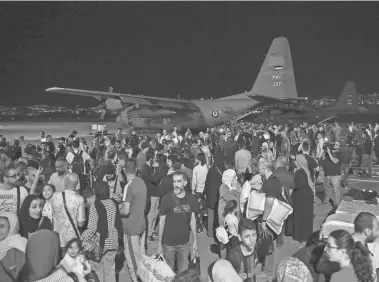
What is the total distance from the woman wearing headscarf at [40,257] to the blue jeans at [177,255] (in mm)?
1682

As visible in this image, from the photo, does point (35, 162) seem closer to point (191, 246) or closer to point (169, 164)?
point (169, 164)

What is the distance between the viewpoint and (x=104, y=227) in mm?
4742

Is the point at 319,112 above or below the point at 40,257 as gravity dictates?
above

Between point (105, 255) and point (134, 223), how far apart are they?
663 millimetres

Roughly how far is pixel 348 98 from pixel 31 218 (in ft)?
138

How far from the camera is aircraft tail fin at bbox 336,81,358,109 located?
4121 centimetres

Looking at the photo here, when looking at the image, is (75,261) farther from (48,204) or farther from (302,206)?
(302,206)

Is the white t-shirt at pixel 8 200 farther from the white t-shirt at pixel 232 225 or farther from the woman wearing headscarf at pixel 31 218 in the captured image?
the white t-shirt at pixel 232 225

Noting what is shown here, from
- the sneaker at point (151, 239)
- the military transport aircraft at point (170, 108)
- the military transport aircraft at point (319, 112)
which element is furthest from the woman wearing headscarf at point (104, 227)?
the military transport aircraft at point (319, 112)

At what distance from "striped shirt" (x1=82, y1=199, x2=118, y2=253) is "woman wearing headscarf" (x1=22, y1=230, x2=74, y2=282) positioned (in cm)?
81

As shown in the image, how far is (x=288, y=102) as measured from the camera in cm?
3091

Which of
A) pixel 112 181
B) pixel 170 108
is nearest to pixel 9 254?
pixel 112 181

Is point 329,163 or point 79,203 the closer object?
point 79,203

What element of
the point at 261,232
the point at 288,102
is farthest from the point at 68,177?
the point at 288,102
